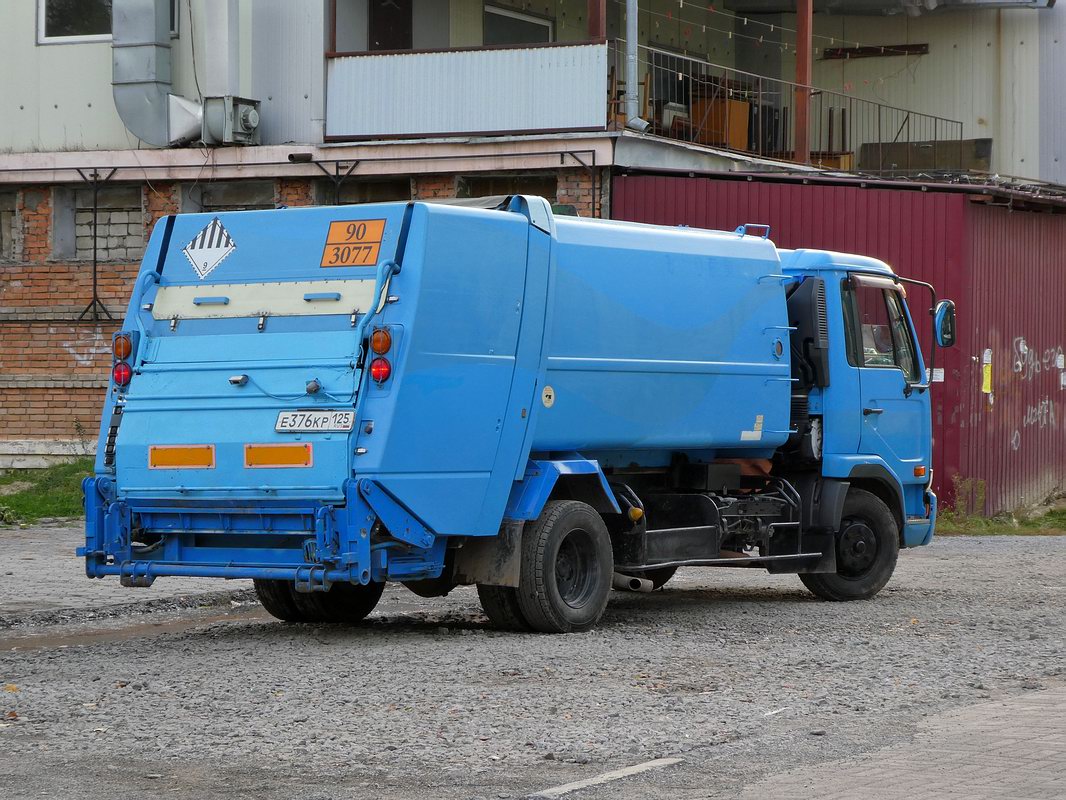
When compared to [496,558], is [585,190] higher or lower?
higher

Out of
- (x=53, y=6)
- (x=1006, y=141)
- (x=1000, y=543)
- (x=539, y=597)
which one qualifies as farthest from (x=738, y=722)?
(x=1006, y=141)

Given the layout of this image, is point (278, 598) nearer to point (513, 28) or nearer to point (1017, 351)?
point (1017, 351)

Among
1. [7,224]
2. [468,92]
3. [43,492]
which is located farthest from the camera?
[7,224]

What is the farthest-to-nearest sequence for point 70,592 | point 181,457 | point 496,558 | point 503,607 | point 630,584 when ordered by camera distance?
point 70,592 → point 630,584 → point 503,607 → point 496,558 → point 181,457

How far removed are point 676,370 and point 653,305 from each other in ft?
1.66

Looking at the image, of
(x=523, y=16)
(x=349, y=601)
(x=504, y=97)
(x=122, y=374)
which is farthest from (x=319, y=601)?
(x=523, y=16)

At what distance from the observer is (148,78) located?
22.4 meters

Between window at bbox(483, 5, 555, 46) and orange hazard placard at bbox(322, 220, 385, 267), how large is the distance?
14236 millimetres

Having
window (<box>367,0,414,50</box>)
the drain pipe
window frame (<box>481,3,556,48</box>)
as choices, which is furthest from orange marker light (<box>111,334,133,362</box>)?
window frame (<box>481,3,556,48</box>)

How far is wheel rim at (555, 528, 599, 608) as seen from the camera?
1122 centimetres

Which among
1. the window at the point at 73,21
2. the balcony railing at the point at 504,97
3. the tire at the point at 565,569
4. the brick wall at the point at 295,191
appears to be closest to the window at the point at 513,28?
the balcony railing at the point at 504,97

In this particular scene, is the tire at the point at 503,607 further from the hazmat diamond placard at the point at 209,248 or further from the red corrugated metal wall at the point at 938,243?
the red corrugated metal wall at the point at 938,243

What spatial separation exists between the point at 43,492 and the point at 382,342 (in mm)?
13520

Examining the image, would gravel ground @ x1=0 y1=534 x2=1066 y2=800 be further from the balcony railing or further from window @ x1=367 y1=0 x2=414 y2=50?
window @ x1=367 y1=0 x2=414 y2=50
